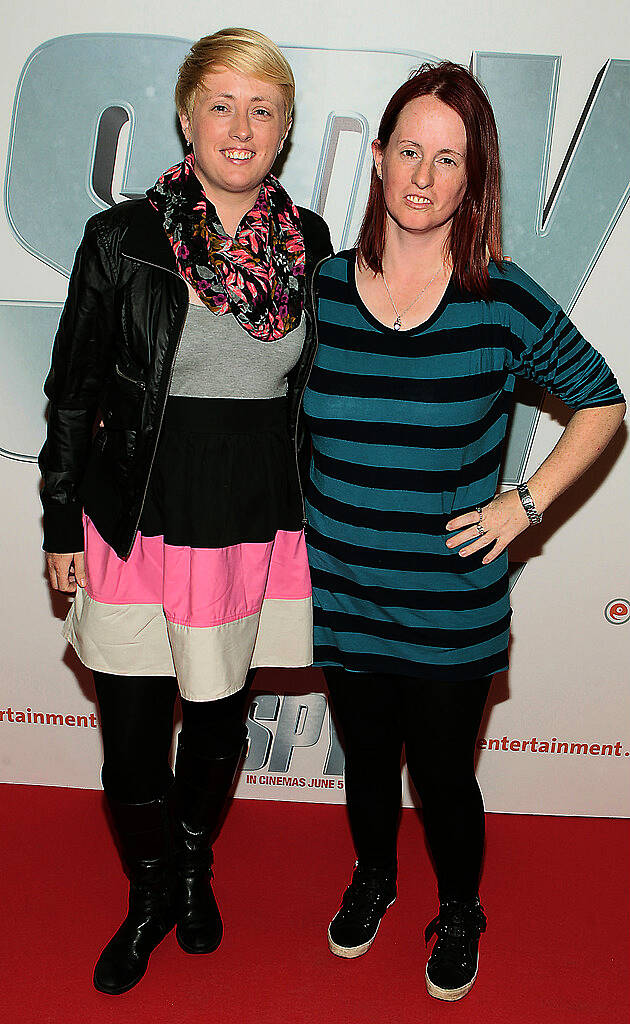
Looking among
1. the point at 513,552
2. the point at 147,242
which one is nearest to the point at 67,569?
the point at 147,242

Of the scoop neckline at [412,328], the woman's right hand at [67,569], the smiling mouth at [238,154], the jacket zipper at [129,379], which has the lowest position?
the woman's right hand at [67,569]

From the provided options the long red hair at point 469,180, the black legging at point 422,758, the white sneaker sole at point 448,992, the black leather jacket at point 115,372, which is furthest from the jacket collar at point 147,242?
the white sneaker sole at point 448,992

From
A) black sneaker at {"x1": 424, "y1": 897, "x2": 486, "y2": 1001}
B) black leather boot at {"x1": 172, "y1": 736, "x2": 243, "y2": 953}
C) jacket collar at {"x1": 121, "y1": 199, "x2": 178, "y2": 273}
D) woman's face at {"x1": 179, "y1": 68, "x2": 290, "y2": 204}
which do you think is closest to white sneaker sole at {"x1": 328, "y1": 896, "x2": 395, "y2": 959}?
black sneaker at {"x1": 424, "y1": 897, "x2": 486, "y2": 1001}

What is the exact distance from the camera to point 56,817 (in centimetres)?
248

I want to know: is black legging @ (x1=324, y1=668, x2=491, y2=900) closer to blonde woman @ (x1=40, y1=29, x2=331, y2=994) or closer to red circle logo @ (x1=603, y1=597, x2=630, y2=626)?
blonde woman @ (x1=40, y1=29, x2=331, y2=994)

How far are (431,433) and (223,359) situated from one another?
0.38m

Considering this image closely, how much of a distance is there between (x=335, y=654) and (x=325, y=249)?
0.79m

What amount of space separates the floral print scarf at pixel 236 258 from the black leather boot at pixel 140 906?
0.99m

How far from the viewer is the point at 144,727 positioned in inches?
71.1

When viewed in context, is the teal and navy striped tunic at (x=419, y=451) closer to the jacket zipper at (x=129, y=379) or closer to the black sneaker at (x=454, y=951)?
the jacket zipper at (x=129, y=379)

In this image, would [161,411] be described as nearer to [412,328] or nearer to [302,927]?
[412,328]

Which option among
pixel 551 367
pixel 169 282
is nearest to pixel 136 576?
pixel 169 282

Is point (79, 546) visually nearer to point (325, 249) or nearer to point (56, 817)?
point (325, 249)

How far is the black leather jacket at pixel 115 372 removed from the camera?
62.4 inches
